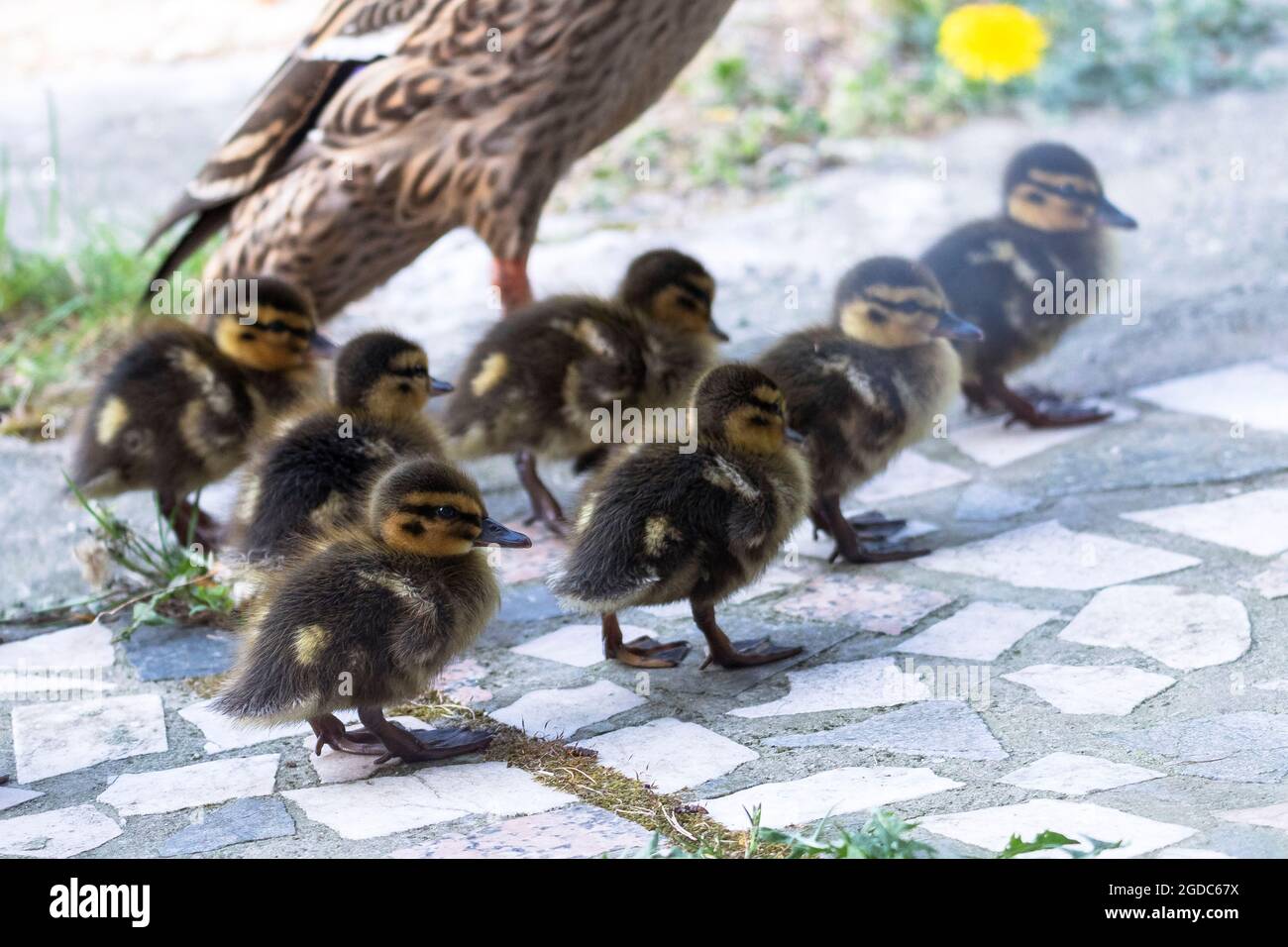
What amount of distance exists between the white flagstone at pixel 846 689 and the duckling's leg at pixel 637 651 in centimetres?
30

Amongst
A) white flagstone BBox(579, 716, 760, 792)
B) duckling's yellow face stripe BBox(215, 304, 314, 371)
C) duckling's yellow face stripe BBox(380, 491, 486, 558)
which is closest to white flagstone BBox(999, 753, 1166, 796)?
white flagstone BBox(579, 716, 760, 792)

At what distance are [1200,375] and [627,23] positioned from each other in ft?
7.17

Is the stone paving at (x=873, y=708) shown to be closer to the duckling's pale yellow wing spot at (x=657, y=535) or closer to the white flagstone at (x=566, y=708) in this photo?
the white flagstone at (x=566, y=708)

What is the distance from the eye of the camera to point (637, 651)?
4.00m

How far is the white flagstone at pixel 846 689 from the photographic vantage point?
3656mm

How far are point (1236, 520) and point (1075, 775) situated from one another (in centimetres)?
149

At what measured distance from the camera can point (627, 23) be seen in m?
5.04

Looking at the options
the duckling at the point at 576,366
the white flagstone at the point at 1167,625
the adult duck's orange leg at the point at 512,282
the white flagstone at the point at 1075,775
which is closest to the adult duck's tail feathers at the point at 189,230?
the adult duck's orange leg at the point at 512,282

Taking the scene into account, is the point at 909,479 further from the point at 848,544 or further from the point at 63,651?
the point at 63,651

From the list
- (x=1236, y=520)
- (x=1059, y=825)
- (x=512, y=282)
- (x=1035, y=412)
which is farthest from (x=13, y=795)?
(x=1035, y=412)

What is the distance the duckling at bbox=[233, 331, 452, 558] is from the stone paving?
46cm

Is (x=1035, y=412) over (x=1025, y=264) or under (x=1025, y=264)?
under

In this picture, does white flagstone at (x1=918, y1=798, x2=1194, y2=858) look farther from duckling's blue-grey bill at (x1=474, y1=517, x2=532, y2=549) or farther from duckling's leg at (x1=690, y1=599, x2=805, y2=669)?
duckling's blue-grey bill at (x1=474, y1=517, x2=532, y2=549)
